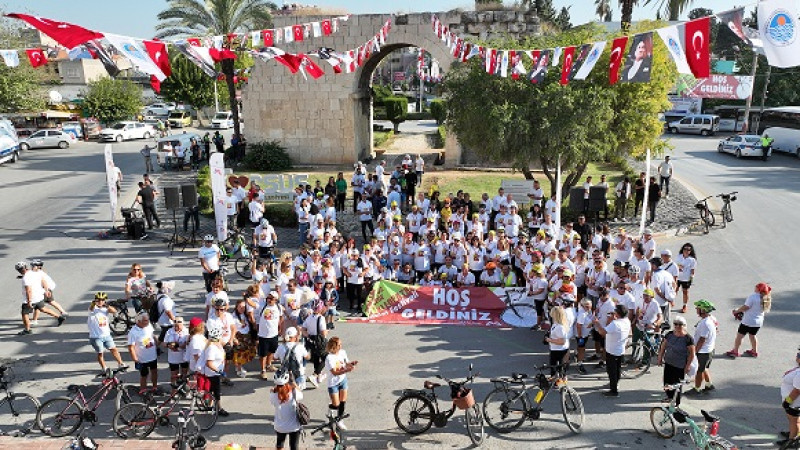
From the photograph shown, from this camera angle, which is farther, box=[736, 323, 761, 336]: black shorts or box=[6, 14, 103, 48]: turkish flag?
box=[6, 14, 103, 48]: turkish flag

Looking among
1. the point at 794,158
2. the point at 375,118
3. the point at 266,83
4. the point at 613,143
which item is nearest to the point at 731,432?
the point at 613,143

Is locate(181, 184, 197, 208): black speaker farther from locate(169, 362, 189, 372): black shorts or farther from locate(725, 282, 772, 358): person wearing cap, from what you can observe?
locate(725, 282, 772, 358): person wearing cap

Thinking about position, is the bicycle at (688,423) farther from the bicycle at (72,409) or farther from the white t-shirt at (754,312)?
the bicycle at (72,409)

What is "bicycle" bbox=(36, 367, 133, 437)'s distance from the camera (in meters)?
8.82

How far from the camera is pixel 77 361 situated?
36.9 ft

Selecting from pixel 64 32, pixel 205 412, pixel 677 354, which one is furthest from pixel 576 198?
pixel 64 32

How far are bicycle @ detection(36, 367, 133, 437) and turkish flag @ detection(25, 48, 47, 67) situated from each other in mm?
9241

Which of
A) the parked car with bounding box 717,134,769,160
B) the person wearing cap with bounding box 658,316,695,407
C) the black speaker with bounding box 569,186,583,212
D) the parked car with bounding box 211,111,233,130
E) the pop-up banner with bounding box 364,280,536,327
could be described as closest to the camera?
the person wearing cap with bounding box 658,316,695,407

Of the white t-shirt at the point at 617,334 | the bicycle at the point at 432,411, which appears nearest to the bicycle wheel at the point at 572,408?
the white t-shirt at the point at 617,334

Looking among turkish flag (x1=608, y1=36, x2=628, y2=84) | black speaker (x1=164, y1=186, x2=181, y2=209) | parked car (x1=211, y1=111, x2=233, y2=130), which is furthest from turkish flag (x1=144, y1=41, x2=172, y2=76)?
parked car (x1=211, y1=111, x2=233, y2=130)

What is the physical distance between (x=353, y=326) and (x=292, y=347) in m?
4.11

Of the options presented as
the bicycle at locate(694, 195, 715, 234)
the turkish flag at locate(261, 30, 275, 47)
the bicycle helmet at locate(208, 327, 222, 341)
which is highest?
the turkish flag at locate(261, 30, 275, 47)

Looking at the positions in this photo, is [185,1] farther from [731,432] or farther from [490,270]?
[731,432]

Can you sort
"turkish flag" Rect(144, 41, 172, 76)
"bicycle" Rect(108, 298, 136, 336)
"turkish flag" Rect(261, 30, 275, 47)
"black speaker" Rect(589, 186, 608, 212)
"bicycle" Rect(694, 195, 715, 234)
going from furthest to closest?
"bicycle" Rect(694, 195, 715, 234) < "black speaker" Rect(589, 186, 608, 212) < "turkish flag" Rect(261, 30, 275, 47) < "turkish flag" Rect(144, 41, 172, 76) < "bicycle" Rect(108, 298, 136, 336)
